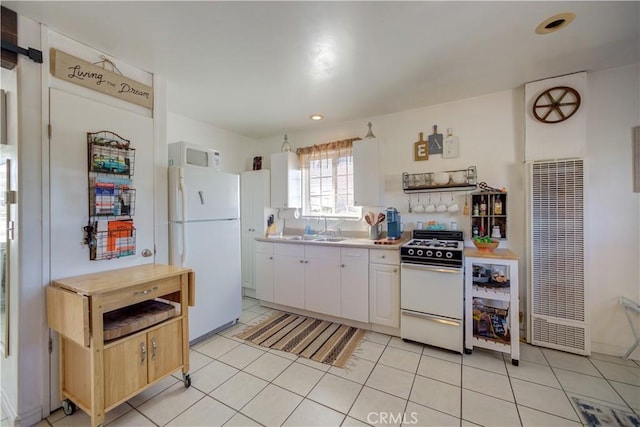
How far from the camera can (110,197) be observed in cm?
196

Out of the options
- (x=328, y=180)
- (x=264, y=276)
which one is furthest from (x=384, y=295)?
(x=328, y=180)

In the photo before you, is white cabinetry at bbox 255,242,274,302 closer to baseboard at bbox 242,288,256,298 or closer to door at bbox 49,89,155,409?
baseboard at bbox 242,288,256,298

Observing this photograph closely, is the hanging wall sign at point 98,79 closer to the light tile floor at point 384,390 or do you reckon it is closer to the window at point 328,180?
the window at point 328,180

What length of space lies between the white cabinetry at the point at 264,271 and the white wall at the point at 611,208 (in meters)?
3.11

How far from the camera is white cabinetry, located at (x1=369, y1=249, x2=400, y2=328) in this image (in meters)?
2.65

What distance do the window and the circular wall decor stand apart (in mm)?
1907

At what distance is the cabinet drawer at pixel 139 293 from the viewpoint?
1542 millimetres

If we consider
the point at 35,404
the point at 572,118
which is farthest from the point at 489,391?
the point at 35,404

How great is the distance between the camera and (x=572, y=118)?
2381 mm

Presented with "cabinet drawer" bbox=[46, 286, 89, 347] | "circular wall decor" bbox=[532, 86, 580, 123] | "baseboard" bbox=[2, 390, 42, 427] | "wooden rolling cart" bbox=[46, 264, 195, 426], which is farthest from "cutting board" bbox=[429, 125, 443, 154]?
"baseboard" bbox=[2, 390, 42, 427]

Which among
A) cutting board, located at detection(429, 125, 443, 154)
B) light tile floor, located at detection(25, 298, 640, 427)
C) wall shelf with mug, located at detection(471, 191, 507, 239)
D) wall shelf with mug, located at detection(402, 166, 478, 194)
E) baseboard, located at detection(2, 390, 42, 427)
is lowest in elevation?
light tile floor, located at detection(25, 298, 640, 427)

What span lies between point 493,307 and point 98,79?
3.76 meters

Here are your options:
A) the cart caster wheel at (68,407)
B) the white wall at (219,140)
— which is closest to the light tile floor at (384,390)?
the cart caster wheel at (68,407)

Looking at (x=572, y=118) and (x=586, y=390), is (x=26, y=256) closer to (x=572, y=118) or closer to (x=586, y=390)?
(x=586, y=390)
